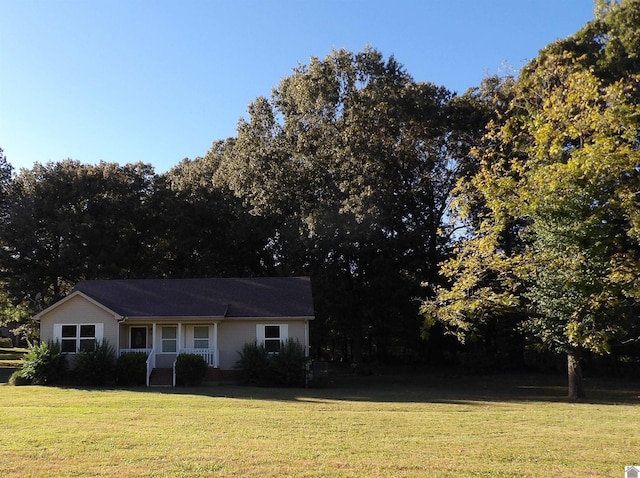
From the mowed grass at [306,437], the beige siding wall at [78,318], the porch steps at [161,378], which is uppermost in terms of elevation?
the beige siding wall at [78,318]

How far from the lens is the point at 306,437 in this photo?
10.1 metres

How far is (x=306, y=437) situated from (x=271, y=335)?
16.0 meters

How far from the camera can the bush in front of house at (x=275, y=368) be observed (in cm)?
2388

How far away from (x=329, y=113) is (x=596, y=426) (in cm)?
2232

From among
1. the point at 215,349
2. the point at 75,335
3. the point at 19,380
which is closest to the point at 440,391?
the point at 215,349

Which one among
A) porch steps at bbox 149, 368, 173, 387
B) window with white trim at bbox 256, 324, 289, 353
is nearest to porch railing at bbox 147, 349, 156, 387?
porch steps at bbox 149, 368, 173, 387

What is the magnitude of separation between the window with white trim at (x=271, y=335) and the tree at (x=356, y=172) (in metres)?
6.61

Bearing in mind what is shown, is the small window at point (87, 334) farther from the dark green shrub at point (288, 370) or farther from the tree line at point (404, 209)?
the tree line at point (404, 209)

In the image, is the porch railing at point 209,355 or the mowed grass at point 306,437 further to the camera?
the porch railing at point 209,355

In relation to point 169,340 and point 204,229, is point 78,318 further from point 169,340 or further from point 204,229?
point 204,229

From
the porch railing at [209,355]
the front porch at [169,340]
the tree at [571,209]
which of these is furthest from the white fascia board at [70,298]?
the tree at [571,209]

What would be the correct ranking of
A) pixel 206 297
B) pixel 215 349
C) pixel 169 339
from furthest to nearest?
pixel 206 297, pixel 169 339, pixel 215 349

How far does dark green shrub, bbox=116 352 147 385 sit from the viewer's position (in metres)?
23.9

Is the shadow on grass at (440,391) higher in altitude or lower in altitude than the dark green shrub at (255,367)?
lower
